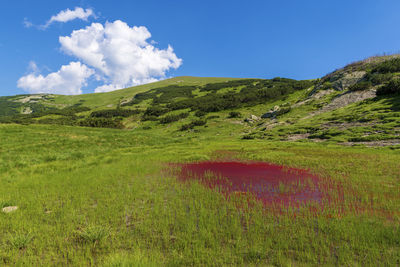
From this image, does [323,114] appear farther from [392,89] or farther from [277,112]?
[277,112]

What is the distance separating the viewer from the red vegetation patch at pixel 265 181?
8094 millimetres

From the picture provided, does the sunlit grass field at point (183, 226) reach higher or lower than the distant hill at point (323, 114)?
lower

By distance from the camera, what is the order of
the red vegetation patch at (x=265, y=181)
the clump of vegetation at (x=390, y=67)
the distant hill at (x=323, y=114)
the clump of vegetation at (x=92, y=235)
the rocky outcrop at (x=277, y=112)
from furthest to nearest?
the rocky outcrop at (x=277, y=112) → the clump of vegetation at (x=390, y=67) → the distant hill at (x=323, y=114) → the red vegetation patch at (x=265, y=181) → the clump of vegetation at (x=92, y=235)

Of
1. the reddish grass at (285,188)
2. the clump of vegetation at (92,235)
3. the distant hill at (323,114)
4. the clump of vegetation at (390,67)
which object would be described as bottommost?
the reddish grass at (285,188)

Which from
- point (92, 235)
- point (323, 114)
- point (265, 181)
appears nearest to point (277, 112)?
point (323, 114)

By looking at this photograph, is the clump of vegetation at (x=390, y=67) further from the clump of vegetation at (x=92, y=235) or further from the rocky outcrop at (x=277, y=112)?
the clump of vegetation at (x=92, y=235)

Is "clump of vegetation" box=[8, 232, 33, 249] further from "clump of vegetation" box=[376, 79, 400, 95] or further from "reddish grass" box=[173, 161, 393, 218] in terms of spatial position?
"clump of vegetation" box=[376, 79, 400, 95]

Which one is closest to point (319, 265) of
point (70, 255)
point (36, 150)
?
point (70, 255)

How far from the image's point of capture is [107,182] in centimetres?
1038

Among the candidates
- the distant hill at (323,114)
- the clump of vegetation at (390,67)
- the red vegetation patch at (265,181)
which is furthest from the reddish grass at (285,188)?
the clump of vegetation at (390,67)

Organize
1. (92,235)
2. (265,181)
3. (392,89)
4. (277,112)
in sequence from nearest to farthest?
(92,235) < (265,181) < (392,89) < (277,112)

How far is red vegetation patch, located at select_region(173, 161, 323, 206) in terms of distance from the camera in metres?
8.09

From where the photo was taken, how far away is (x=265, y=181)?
1069cm

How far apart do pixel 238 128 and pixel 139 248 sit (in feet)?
155
